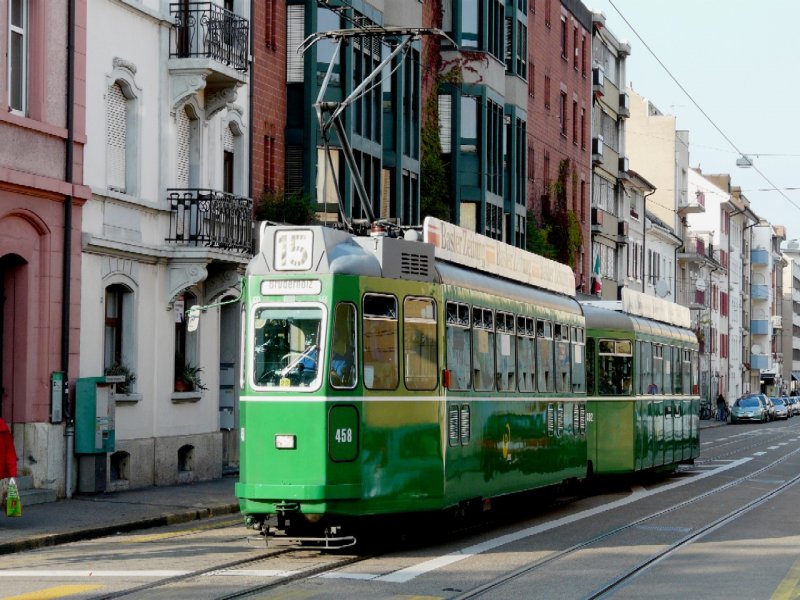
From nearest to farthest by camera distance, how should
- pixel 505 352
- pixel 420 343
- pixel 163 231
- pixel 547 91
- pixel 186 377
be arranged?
pixel 420 343
pixel 505 352
pixel 163 231
pixel 186 377
pixel 547 91

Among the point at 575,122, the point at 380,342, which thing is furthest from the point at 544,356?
the point at 575,122

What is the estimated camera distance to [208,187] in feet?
96.7

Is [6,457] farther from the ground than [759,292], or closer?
closer

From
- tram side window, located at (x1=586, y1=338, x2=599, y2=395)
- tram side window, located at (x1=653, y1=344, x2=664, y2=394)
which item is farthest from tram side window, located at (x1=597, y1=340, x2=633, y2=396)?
tram side window, located at (x1=653, y1=344, x2=664, y2=394)

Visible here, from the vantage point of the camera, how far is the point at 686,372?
33.4 metres

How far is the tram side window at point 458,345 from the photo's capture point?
1744 centimetres

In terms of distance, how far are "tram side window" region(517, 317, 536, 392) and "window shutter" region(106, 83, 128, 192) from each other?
839cm

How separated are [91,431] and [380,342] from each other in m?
8.78

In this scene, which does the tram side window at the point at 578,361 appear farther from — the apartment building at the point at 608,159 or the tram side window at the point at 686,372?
the apartment building at the point at 608,159

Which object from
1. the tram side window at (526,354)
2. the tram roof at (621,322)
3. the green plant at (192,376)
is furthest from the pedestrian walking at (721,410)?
the tram side window at (526,354)

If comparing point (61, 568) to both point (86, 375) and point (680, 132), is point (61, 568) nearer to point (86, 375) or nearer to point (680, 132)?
point (86, 375)

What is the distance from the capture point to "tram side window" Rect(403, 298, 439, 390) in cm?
1658

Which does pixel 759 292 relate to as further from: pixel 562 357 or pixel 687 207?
pixel 562 357

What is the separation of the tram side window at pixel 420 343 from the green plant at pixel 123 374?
33.2 ft
